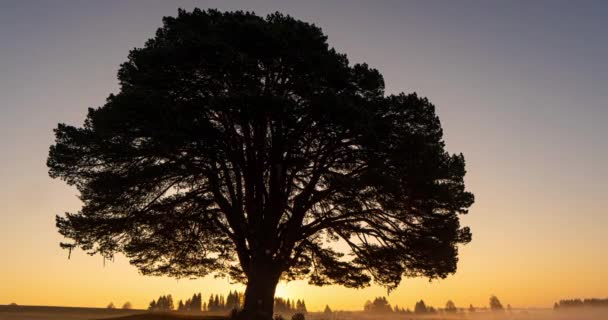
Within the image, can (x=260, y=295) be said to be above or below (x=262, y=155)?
below

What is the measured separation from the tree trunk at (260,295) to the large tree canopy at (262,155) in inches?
4.1

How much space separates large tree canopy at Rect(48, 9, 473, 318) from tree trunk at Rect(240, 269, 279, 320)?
0.10 m

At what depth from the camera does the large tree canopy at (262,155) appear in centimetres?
1831

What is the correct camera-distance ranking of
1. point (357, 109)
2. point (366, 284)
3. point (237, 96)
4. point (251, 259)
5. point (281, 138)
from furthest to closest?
point (366, 284) < point (251, 259) < point (281, 138) < point (357, 109) < point (237, 96)

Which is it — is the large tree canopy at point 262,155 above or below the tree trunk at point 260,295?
above

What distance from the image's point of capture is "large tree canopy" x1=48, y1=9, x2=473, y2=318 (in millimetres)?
18312

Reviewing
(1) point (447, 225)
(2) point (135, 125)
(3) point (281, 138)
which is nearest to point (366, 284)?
(1) point (447, 225)

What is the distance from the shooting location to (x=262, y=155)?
1983 cm

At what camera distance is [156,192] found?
67.9 ft

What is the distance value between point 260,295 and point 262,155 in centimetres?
592

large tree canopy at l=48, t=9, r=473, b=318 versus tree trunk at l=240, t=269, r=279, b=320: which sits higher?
large tree canopy at l=48, t=9, r=473, b=318

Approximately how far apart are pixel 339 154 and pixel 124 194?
9.33 metres

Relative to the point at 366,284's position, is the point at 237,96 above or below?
above

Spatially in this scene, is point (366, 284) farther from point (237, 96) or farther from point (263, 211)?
point (237, 96)
